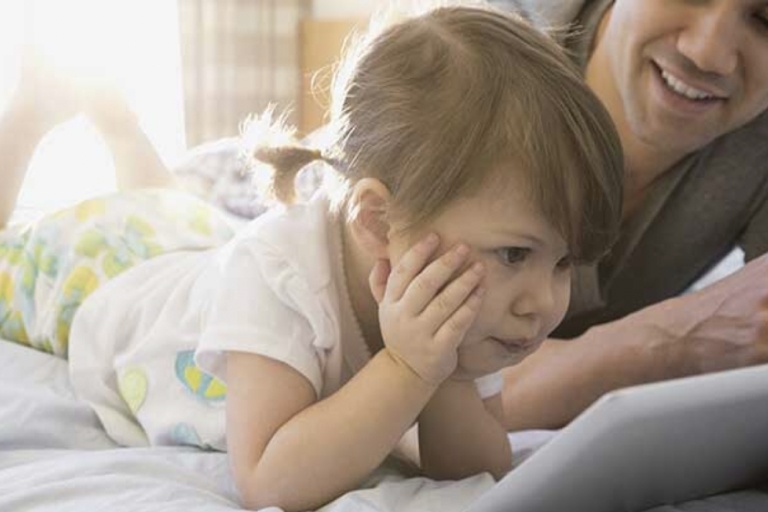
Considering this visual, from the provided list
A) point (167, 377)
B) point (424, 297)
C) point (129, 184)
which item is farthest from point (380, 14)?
point (129, 184)

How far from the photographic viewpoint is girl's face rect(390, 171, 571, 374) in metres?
0.87

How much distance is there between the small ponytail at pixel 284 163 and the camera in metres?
1.05

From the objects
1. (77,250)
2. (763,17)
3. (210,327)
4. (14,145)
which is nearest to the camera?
(210,327)

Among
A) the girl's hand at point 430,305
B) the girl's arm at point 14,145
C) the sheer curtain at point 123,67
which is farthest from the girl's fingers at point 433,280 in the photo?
the sheer curtain at point 123,67

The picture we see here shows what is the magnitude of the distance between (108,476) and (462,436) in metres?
0.31

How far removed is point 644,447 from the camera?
0.64 metres

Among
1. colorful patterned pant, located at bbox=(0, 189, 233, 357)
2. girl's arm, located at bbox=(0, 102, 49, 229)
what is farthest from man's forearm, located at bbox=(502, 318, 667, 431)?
girl's arm, located at bbox=(0, 102, 49, 229)

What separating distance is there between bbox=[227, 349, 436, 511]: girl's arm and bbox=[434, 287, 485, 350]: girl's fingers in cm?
5

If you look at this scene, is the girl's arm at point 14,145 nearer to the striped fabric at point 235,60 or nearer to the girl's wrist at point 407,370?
the girl's wrist at point 407,370

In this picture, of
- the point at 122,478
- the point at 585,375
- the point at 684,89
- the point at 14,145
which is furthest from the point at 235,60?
the point at 122,478

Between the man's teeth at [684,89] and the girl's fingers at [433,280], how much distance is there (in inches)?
21.5

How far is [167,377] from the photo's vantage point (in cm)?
118

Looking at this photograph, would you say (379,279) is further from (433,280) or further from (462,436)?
(462,436)

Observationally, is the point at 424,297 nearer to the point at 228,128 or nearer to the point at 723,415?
the point at 723,415
